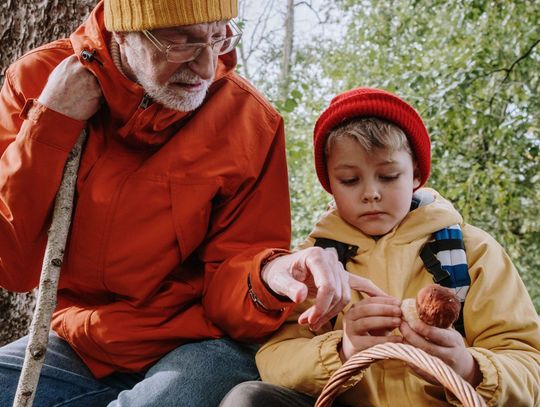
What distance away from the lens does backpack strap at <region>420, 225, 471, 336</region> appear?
153cm

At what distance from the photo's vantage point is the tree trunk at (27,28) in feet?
7.40

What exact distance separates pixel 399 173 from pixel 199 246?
615 mm

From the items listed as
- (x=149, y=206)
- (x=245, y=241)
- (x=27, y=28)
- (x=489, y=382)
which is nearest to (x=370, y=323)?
(x=489, y=382)

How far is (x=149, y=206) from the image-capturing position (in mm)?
1647

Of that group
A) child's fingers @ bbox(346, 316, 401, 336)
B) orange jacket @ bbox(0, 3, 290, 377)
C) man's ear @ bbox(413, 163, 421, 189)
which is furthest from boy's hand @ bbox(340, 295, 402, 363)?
man's ear @ bbox(413, 163, 421, 189)

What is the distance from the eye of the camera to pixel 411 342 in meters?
1.33

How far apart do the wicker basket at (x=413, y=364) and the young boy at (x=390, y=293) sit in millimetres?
147

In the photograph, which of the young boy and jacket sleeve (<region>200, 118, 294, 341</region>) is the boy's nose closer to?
the young boy

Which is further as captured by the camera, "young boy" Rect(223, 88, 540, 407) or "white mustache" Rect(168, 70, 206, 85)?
"white mustache" Rect(168, 70, 206, 85)

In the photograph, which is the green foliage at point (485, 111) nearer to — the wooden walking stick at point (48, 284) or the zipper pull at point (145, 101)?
the zipper pull at point (145, 101)

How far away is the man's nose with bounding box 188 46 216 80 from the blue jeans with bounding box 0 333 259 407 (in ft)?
2.40

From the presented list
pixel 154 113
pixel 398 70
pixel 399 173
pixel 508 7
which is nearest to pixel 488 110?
pixel 508 7

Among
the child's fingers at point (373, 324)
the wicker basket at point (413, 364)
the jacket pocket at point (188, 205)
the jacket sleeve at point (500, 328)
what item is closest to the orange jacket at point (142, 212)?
the jacket pocket at point (188, 205)

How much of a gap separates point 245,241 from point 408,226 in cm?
47
